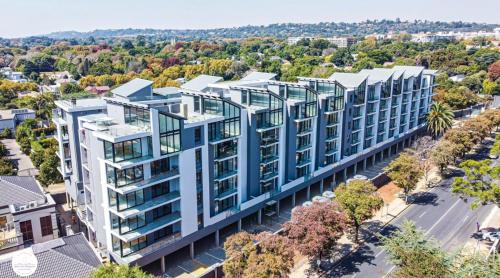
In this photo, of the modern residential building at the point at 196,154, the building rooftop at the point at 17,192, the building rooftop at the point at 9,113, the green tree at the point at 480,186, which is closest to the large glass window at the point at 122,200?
the modern residential building at the point at 196,154

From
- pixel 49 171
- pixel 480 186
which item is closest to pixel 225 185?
pixel 49 171

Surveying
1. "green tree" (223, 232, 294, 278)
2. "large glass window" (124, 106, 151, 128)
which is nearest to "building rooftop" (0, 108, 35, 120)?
"large glass window" (124, 106, 151, 128)

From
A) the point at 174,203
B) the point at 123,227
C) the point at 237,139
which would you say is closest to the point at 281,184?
the point at 237,139

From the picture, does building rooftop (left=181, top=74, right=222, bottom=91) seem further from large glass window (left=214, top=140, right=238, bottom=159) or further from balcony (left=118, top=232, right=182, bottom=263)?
balcony (left=118, top=232, right=182, bottom=263)

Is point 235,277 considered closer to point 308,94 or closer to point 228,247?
point 228,247

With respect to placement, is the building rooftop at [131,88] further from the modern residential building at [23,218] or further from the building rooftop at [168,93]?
the modern residential building at [23,218]
